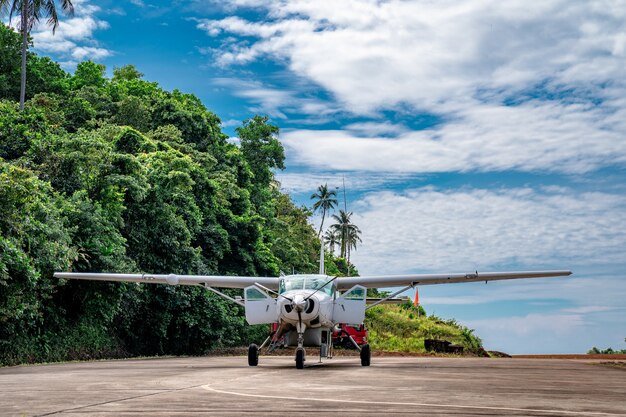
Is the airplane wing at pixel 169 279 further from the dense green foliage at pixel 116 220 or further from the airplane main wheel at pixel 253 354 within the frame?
the airplane main wheel at pixel 253 354

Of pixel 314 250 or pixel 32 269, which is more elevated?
pixel 314 250

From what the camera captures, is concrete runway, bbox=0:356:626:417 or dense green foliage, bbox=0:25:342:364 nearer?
concrete runway, bbox=0:356:626:417

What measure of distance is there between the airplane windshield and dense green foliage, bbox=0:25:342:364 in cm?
752

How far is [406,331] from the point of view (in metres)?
53.6


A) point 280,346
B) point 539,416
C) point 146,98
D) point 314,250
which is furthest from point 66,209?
point 314,250

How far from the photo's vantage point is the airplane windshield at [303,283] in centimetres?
1958

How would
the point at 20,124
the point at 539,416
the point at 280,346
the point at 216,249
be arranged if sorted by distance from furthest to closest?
the point at 216,249, the point at 20,124, the point at 280,346, the point at 539,416

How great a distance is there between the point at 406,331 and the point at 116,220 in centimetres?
2913

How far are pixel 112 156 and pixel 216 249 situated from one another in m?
11.9

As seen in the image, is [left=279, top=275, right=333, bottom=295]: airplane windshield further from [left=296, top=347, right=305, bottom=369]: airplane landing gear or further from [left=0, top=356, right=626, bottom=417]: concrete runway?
[left=0, top=356, right=626, bottom=417]: concrete runway

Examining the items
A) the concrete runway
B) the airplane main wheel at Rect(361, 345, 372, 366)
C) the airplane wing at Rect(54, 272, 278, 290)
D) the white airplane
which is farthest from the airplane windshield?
the concrete runway

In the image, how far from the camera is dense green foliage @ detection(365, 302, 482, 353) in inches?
1970

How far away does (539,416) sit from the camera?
22.7ft

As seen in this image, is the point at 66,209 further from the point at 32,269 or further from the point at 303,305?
the point at 303,305
